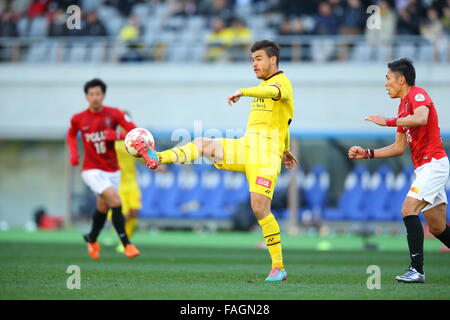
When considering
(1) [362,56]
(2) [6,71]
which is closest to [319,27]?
(1) [362,56]

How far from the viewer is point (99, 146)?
12.4 m

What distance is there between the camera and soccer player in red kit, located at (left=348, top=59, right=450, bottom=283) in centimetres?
856

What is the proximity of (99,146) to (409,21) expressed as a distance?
42.5ft

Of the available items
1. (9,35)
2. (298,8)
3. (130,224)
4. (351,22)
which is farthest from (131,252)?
(9,35)

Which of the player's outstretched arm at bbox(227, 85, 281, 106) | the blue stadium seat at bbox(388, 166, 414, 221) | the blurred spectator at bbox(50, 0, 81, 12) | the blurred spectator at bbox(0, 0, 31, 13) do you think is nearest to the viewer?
the player's outstretched arm at bbox(227, 85, 281, 106)

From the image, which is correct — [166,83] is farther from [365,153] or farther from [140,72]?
[365,153]

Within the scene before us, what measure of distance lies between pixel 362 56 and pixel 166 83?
5514mm

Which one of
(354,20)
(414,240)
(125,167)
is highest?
(354,20)

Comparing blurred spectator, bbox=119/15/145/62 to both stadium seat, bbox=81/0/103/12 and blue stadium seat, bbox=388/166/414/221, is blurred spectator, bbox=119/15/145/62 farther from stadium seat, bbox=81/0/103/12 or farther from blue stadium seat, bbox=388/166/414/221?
blue stadium seat, bbox=388/166/414/221

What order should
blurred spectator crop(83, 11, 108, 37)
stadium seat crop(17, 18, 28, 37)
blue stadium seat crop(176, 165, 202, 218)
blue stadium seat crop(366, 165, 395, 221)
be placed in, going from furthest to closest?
1. stadium seat crop(17, 18, 28, 37)
2. blurred spectator crop(83, 11, 108, 37)
3. blue stadium seat crop(176, 165, 202, 218)
4. blue stadium seat crop(366, 165, 395, 221)

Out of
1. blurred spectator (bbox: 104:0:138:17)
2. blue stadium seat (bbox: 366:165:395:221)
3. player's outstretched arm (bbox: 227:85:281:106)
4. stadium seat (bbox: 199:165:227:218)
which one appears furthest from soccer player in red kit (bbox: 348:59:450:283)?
blurred spectator (bbox: 104:0:138:17)

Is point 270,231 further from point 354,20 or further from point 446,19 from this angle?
point 446,19

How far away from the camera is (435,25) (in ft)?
75.5

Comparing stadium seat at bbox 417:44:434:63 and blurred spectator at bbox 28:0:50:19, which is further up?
blurred spectator at bbox 28:0:50:19
